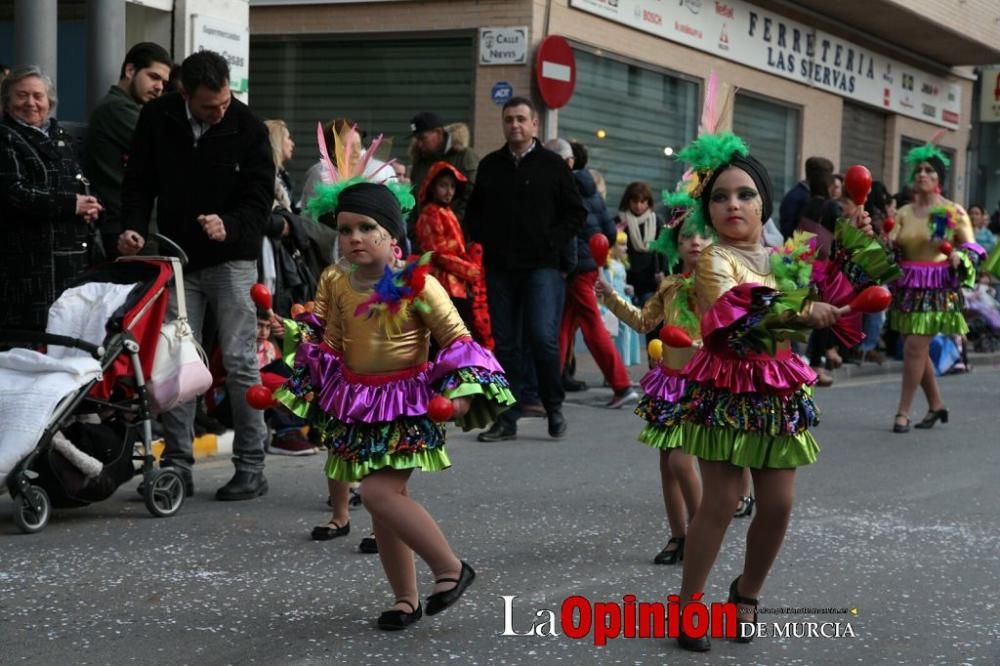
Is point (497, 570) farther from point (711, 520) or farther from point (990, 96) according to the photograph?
point (990, 96)

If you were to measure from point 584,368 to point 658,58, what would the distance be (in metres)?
5.33

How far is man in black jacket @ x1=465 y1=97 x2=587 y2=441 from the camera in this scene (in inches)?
388

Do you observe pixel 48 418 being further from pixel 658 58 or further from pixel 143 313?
pixel 658 58

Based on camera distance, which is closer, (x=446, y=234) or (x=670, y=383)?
(x=670, y=383)

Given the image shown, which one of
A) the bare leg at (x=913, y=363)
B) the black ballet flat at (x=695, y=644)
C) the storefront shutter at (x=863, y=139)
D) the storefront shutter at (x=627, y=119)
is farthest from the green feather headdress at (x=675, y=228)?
the storefront shutter at (x=863, y=139)

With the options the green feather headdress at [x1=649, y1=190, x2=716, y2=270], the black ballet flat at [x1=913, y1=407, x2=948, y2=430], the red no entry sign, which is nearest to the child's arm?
the green feather headdress at [x1=649, y1=190, x2=716, y2=270]

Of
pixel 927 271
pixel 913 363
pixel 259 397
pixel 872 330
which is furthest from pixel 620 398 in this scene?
pixel 259 397

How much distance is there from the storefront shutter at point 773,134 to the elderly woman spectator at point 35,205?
14350 mm

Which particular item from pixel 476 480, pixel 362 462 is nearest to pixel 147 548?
pixel 362 462

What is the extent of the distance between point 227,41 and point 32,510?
6646mm

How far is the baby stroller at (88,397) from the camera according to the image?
21.7 feet

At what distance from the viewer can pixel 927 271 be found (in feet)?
35.9

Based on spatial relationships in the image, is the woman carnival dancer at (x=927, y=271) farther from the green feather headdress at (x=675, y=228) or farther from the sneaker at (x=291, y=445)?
the green feather headdress at (x=675, y=228)

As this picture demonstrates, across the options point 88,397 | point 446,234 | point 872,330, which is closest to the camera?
point 88,397
